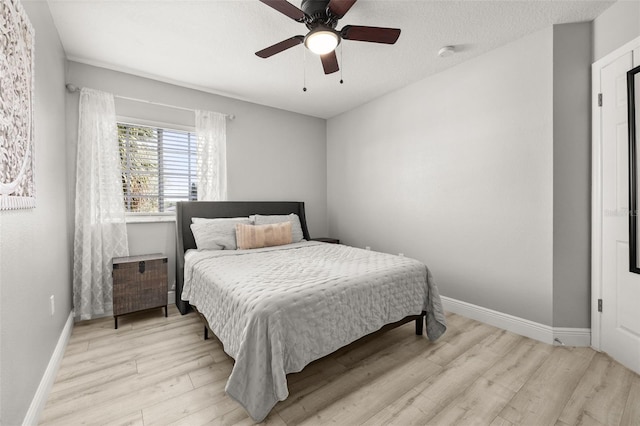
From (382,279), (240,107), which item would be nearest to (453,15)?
(382,279)

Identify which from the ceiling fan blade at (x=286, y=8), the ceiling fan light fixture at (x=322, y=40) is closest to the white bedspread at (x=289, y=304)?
the ceiling fan light fixture at (x=322, y=40)

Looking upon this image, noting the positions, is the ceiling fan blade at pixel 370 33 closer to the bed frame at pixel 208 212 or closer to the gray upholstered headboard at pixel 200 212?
the bed frame at pixel 208 212

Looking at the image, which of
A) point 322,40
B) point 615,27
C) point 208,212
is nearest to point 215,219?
point 208,212

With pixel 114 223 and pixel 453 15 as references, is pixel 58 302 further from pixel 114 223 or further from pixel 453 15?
pixel 453 15

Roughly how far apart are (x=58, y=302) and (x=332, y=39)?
2852 millimetres

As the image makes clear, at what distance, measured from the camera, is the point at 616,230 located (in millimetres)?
2066

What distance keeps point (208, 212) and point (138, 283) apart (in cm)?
107

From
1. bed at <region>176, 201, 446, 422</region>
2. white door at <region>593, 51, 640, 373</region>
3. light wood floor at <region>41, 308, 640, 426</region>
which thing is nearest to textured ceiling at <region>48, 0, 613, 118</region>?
white door at <region>593, 51, 640, 373</region>

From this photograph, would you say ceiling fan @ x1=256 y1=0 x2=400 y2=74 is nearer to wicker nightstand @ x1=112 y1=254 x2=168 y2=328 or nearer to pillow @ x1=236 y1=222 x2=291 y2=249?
pillow @ x1=236 y1=222 x2=291 y2=249

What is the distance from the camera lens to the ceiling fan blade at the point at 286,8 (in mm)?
1657

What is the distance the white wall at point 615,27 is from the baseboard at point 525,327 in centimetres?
222

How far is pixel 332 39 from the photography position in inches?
73.5

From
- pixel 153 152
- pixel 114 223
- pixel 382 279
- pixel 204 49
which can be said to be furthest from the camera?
pixel 153 152

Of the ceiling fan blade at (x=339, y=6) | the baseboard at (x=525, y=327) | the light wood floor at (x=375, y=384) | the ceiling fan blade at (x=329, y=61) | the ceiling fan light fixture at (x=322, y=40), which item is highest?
the ceiling fan blade at (x=339, y=6)
